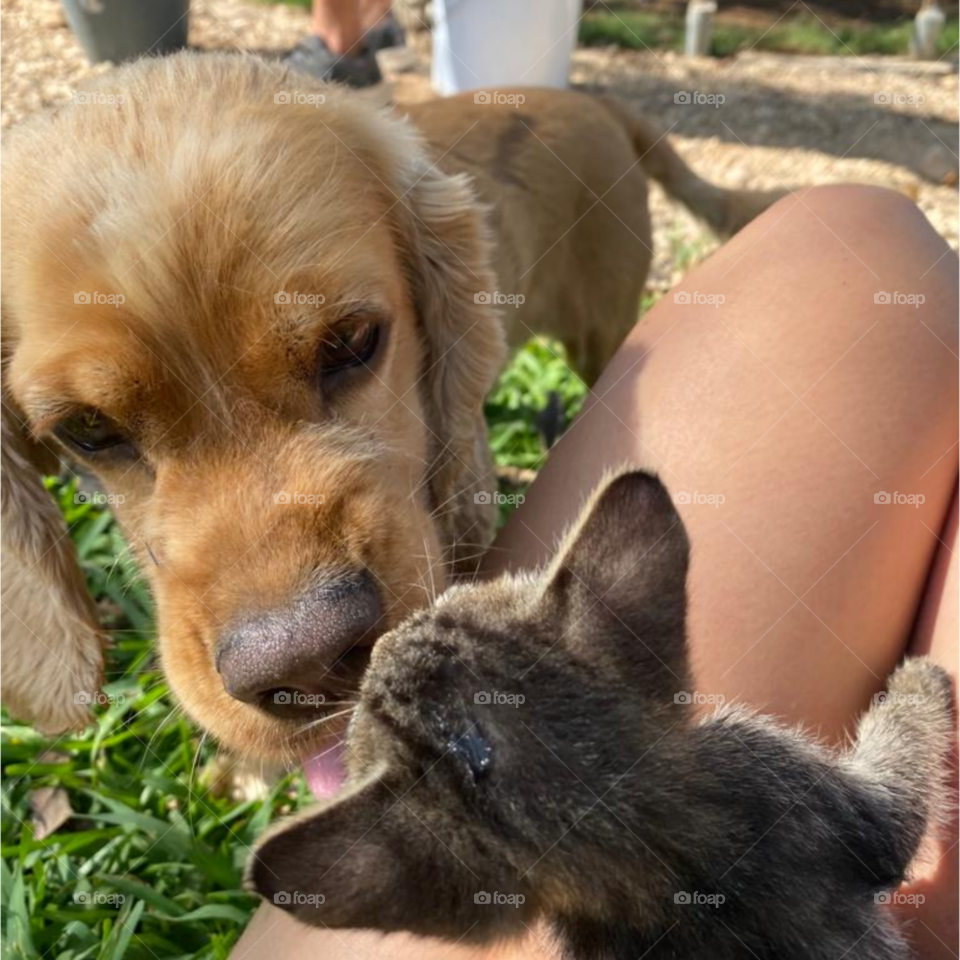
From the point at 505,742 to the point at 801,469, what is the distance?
1248 mm

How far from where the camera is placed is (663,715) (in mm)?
1605

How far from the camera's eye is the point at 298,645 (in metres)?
1.80

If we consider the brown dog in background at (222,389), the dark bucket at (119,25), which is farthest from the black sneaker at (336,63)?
the brown dog in background at (222,389)

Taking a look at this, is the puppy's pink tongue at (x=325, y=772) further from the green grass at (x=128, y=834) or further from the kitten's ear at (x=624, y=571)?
the kitten's ear at (x=624, y=571)

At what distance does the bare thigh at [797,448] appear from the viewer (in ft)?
7.26

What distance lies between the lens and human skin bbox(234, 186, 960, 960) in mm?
2180

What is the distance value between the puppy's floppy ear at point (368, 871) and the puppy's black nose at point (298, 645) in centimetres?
45

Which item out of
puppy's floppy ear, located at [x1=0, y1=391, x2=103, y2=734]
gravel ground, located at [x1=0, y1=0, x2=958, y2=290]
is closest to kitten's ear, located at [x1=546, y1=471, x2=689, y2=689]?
puppy's floppy ear, located at [x1=0, y1=391, x2=103, y2=734]

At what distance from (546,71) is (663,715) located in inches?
218

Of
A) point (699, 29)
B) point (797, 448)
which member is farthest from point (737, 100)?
point (797, 448)

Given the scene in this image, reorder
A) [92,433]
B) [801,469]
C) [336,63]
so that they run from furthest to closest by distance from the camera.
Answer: [336,63]
[801,469]
[92,433]

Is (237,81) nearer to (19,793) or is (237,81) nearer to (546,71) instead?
(19,793)

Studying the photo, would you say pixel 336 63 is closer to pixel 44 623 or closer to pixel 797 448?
pixel 44 623

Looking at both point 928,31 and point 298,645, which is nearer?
point 298,645
